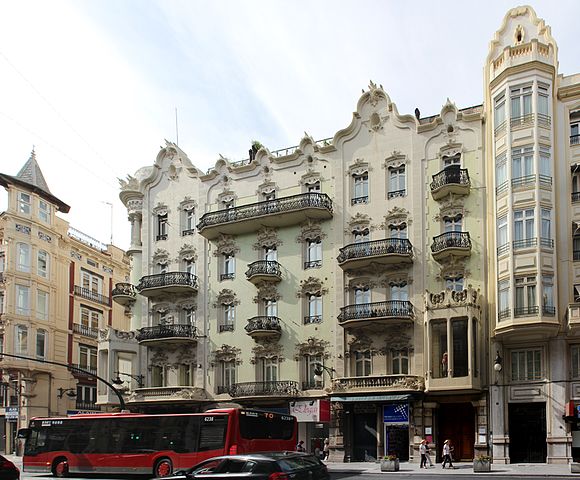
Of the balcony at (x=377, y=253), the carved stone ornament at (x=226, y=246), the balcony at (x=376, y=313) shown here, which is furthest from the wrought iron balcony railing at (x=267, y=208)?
the balcony at (x=376, y=313)

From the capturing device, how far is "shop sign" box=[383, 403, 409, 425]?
141 feet

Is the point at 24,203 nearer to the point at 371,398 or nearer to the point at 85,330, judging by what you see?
the point at 85,330

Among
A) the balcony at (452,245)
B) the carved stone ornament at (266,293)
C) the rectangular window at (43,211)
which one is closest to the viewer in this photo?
the balcony at (452,245)

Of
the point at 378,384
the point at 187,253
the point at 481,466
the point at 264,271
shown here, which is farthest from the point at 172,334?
the point at 481,466

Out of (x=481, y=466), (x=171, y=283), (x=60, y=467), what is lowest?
(x=60, y=467)

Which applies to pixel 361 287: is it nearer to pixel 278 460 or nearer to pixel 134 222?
pixel 134 222

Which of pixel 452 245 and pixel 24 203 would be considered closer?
pixel 452 245

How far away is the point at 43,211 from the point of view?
219 ft

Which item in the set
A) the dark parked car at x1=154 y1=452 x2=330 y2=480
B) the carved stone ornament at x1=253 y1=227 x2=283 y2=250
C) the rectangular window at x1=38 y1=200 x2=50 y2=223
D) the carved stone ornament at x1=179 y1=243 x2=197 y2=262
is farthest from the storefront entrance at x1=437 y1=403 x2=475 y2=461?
the rectangular window at x1=38 y1=200 x2=50 y2=223

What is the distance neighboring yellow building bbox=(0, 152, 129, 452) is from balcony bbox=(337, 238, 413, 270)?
27.0 m

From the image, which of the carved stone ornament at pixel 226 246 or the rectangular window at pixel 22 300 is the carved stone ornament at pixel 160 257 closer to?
the carved stone ornament at pixel 226 246

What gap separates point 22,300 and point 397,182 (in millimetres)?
33136

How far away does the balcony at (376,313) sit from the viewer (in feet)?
144

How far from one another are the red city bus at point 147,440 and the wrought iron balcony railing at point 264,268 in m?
15.3
